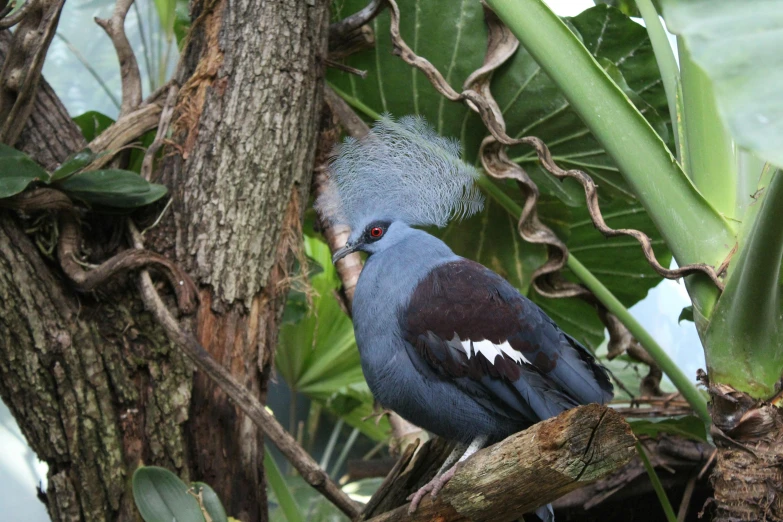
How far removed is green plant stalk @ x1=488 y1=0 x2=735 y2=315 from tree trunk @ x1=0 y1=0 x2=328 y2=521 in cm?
65

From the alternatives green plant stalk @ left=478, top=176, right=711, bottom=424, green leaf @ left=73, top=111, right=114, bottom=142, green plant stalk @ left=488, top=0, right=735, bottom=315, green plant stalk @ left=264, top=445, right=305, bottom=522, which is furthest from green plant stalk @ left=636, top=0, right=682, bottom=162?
green leaf @ left=73, top=111, right=114, bottom=142

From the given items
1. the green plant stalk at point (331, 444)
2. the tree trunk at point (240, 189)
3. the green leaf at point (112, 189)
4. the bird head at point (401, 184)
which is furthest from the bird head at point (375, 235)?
Result: the green plant stalk at point (331, 444)

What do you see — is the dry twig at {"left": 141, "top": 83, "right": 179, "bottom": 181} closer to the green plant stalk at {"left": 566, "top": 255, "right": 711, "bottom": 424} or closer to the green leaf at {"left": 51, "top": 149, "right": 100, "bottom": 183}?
the green leaf at {"left": 51, "top": 149, "right": 100, "bottom": 183}

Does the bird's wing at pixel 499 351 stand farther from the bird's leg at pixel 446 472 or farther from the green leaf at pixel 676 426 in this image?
the green leaf at pixel 676 426

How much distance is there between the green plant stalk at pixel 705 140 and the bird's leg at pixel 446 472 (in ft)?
1.87

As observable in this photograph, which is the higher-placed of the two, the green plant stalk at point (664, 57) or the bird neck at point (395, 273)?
the green plant stalk at point (664, 57)

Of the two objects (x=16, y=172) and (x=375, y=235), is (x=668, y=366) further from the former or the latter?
(x=16, y=172)

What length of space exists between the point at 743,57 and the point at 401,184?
889mm

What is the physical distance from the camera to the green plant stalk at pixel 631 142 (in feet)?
3.47

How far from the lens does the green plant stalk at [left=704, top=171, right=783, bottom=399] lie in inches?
36.2

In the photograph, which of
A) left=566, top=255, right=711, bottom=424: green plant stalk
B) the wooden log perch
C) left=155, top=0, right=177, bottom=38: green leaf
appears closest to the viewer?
the wooden log perch

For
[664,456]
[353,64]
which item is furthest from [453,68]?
[664,456]

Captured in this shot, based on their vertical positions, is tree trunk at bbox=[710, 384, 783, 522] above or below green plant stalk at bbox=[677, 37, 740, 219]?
below

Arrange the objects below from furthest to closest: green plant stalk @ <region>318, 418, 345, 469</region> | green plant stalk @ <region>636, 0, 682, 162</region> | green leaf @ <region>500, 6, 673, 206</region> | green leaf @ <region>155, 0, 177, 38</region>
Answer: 1. green plant stalk @ <region>318, 418, 345, 469</region>
2. green leaf @ <region>155, 0, 177, 38</region>
3. green leaf @ <region>500, 6, 673, 206</region>
4. green plant stalk @ <region>636, 0, 682, 162</region>
